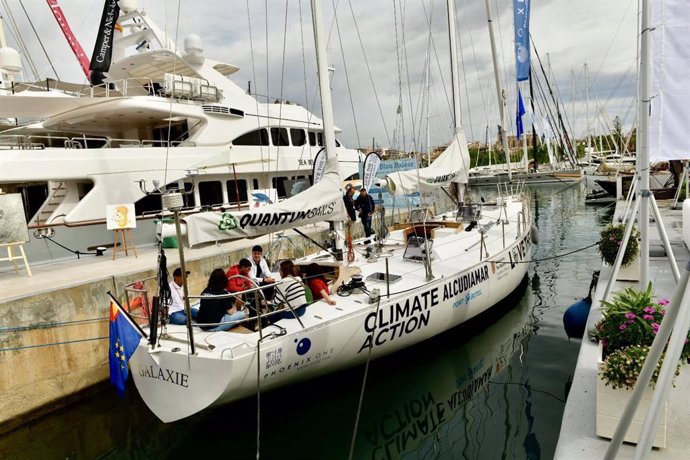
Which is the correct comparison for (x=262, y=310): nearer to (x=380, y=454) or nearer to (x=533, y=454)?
(x=380, y=454)

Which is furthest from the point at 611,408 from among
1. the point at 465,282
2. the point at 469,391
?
the point at 465,282

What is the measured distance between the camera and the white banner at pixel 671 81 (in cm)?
438

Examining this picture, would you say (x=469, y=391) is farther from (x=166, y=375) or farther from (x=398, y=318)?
(x=166, y=375)

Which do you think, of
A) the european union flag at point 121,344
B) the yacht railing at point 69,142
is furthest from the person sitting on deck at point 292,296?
the yacht railing at point 69,142

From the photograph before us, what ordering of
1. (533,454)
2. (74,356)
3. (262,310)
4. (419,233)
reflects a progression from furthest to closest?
1. (419,233)
2. (74,356)
3. (262,310)
4. (533,454)

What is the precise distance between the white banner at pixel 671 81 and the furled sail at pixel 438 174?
565 cm

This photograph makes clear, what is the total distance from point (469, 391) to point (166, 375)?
15.6ft

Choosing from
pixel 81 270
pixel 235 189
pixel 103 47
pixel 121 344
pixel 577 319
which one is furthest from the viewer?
pixel 235 189

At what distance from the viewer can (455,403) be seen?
713cm

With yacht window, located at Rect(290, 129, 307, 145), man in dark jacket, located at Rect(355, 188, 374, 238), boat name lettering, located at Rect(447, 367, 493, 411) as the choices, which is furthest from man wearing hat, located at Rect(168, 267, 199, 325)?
yacht window, located at Rect(290, 129, 307, 145)

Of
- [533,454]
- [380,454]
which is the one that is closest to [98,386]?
[380,454]

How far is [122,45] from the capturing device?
19.1m

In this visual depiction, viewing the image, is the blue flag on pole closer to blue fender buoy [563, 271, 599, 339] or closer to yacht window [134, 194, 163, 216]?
blue fender buoy [563, 271, 599, 339]

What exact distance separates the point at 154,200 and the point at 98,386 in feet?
28.8
